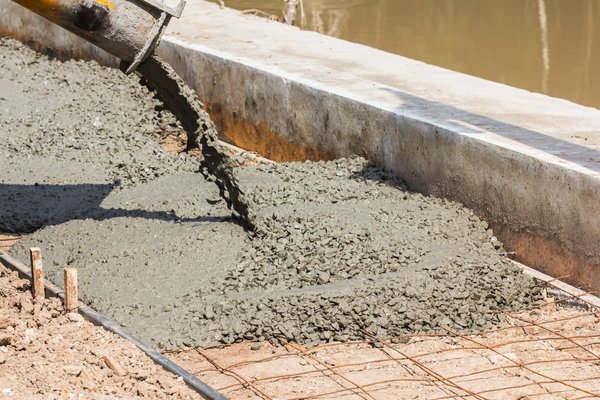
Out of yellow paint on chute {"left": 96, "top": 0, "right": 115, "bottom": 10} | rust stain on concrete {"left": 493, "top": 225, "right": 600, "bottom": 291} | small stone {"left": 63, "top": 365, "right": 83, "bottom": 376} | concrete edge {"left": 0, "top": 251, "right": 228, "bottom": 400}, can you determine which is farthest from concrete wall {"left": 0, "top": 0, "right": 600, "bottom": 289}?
small stone {"left": 63, "top": 365, "right": 83, "bottom": 376}

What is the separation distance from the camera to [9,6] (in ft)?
Answer: 37.4

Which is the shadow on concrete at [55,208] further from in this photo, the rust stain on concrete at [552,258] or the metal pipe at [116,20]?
the rust stain on concrete at [552,258]

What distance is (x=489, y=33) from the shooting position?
48.4 ft

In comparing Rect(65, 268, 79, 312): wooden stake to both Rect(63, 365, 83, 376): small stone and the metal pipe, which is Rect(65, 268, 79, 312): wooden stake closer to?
Rect(63, 365, 83, 376): small stone

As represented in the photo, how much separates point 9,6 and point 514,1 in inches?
315

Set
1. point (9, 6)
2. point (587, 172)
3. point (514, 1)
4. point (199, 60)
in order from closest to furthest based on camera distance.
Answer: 1. point (587, 172)
2. point (199, 60)
3. point (9, 6)
4. point (514, 1)

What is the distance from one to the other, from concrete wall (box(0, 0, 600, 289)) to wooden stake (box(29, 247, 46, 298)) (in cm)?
263

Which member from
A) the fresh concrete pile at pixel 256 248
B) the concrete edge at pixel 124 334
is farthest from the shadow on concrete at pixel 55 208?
the concrete edge at pixel 124 334

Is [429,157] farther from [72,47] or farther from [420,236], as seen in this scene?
[72,47]

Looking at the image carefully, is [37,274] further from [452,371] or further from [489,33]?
[489,33]

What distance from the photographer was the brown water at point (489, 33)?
12.7 m

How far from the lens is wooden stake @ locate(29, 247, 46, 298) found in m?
5.23

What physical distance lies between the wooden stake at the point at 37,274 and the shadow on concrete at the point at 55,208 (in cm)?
125

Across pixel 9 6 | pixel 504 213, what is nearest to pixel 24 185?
pixel 504 213
